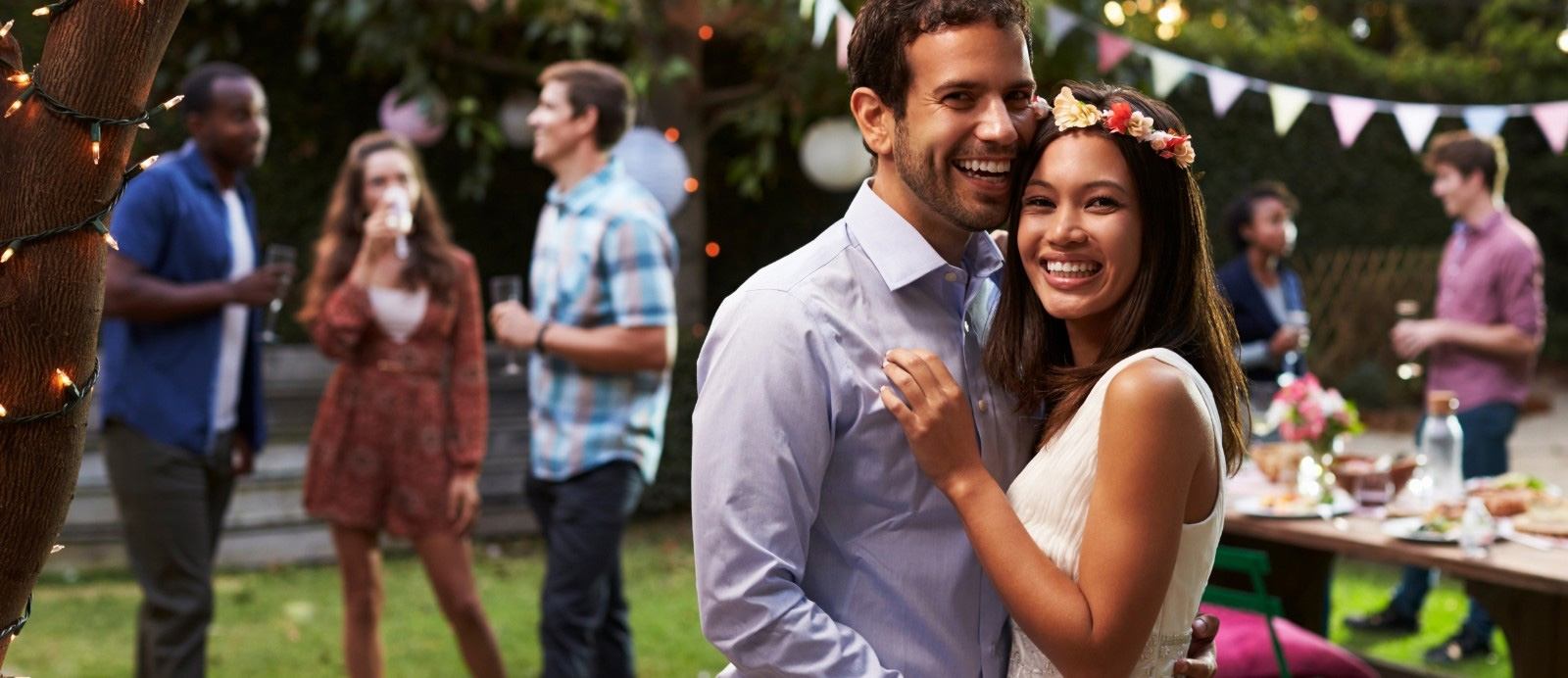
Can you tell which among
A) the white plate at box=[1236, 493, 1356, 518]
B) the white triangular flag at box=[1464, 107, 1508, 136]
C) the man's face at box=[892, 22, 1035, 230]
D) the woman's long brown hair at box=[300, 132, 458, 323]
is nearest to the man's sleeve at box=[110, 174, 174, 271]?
the woman's long brown hair at box=[300, 132, 458, 323]

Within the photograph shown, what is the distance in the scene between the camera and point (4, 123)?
1.49 meters

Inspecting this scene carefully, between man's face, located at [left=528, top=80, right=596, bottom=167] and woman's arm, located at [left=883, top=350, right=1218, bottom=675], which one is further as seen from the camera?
man's face, located at [left=528, top=80, right=596, bottom=167]

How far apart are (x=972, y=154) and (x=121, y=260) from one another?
9.46ft

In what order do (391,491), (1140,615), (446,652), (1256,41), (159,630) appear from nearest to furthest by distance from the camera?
(1140,615) → (159,630) → (391,491) → (446,652) → (1256,41)

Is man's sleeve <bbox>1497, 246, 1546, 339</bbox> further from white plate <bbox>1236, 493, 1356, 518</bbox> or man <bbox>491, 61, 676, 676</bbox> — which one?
man <bbox>491, 61, 676, 676</bbox>

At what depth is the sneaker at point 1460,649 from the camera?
18.8ft

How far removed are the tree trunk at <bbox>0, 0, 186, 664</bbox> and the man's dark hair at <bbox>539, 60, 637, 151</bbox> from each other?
8.78ft

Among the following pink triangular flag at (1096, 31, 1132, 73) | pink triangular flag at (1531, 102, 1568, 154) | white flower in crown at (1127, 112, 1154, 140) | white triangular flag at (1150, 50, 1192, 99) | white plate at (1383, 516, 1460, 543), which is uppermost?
pink triangular flag at (1096, 31, 1132, 73)

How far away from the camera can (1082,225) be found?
200 centimetres

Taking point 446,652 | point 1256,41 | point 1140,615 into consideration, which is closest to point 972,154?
point 1140,615

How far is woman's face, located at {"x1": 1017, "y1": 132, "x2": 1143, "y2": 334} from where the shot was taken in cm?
200

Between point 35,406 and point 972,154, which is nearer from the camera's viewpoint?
point 35,406

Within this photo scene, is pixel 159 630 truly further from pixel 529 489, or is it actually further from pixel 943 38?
pixel 943 38

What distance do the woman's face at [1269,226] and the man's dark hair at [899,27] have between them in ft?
14.6
